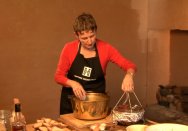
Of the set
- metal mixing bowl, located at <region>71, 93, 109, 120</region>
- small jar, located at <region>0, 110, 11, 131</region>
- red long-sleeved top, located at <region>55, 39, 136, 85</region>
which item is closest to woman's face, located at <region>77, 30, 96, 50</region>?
red long-sleeved top, located at <region>55, 39, 136, 85</region>

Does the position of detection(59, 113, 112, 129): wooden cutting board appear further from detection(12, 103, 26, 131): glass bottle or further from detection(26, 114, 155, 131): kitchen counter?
detection(12, 103, 26, 131): glass bottle

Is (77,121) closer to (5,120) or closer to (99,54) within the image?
(5,120)

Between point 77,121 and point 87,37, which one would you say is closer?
point 77,121

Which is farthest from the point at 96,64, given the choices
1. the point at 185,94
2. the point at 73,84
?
the point at 185,94

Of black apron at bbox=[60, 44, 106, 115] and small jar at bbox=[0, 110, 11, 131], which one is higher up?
black apron at bbox=[60, 44, 106, 115]

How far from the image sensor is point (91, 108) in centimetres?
165

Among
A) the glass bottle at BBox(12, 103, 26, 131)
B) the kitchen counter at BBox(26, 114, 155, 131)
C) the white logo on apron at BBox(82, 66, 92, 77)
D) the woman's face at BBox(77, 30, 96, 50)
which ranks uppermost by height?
the woman's face at BBox(77, 30, 96, 50)

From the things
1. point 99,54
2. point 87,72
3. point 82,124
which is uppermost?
point 99,54

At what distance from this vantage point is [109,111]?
6.00 ft

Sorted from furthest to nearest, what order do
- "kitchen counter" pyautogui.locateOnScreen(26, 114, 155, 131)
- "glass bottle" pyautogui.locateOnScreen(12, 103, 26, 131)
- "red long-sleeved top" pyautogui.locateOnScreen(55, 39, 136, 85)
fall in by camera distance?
1. "red long-sleeved top" pyautogui.locateOnScreen(55, 39, 136, 85)
2. "kitchen counter" pyautogui.locateOnScreen(26, 114, 155, 131)
3. "glass bottle" pyautogui.locateOnScreen(12, 103, 26, 131)

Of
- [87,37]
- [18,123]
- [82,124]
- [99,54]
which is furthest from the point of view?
[99,54]

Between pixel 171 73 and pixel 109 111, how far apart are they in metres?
1.89

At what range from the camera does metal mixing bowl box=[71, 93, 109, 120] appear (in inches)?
64.6

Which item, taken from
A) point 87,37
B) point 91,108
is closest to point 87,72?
point 87,37
